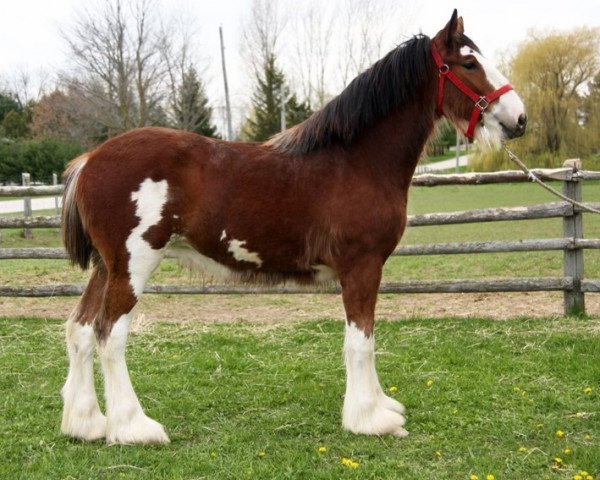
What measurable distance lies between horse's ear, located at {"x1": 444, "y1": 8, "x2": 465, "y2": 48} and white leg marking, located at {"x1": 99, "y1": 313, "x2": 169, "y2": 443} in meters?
2.51

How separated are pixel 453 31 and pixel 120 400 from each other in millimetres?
2936

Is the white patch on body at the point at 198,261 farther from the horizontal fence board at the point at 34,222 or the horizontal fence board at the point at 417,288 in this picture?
the horizontal fence board at the point at 34,222

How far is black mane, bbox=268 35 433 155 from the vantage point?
147 inches

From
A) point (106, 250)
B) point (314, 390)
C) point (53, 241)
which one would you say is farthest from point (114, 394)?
point (53, 241)

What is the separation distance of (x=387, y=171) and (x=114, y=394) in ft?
6.86

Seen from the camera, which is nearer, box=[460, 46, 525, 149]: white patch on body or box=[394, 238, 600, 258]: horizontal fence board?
box=[460, 46, 525, 149]: white patch on body

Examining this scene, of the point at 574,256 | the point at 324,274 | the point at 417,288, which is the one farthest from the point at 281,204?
the point at 574,256

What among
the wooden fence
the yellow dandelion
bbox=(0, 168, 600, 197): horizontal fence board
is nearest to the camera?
the yellow dandelion

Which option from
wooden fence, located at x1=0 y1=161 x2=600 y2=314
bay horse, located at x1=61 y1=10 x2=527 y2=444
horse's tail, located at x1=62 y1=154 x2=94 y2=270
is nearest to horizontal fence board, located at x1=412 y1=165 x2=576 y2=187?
wooden fence, located at x1=0 y1=161 x2=600 y2=314

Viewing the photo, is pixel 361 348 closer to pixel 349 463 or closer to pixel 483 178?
pixel 349 463

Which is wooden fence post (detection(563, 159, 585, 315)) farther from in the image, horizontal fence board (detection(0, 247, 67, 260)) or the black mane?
horizontal fence board (detection(0, 247, 67, 260))

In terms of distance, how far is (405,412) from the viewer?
153 inches

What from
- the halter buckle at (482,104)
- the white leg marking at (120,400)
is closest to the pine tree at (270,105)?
the halter buckle at (482,104)

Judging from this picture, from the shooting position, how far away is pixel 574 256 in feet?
21.2
